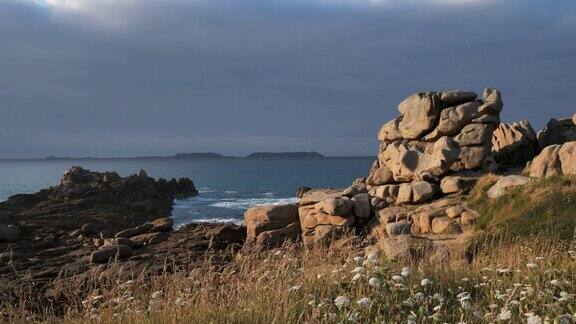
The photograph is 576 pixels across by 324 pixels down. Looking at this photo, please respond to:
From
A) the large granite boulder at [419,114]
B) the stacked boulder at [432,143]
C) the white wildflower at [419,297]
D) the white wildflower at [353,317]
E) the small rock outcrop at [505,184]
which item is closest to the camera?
the white wildflower at [353,317]

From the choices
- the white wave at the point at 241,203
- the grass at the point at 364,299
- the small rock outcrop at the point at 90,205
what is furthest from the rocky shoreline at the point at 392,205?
the white wave at the point at 241,203

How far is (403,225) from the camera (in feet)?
81.3

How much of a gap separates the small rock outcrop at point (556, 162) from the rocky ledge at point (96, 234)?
15203 mm

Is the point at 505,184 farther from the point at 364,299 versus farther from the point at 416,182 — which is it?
the point at 364,299

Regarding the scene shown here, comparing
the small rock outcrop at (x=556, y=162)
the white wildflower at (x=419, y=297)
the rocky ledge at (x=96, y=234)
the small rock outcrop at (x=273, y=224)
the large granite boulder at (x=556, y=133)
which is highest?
the large granite boulder at (x=556, y=133)

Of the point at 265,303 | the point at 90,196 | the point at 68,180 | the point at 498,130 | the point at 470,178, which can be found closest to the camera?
the point at 265,303

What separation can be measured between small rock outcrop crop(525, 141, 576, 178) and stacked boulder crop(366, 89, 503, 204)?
114 inches

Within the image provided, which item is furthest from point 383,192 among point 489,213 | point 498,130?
point 498,130

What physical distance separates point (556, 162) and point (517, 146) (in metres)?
6.27

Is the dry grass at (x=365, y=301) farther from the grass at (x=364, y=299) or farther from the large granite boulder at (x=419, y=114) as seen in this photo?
the large granite boulder at (x=419, y=114)

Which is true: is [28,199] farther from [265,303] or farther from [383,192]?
[265,303]

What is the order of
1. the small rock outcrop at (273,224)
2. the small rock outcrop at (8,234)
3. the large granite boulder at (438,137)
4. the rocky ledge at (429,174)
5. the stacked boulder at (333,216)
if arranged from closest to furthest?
the rocky ledge at (429,174) < the stacked boulder at (333,216) < the large granite boulder at (438,137) < the small rock outcrop at (273,224) < the small rock outcrop at (8,234)

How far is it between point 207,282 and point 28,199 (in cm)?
5831

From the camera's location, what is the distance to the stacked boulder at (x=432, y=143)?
28.0 metres
